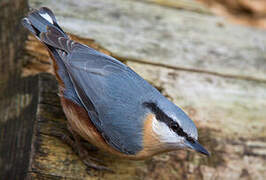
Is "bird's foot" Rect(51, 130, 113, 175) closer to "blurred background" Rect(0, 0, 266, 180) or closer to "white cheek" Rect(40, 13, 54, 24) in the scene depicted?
"blurred background" Rect(0, 0, 266, 180)

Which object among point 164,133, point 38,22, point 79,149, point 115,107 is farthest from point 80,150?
point 38,22

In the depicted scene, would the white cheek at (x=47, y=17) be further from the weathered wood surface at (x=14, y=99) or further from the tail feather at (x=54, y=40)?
the weathered wood surface at (x=14, y=99)

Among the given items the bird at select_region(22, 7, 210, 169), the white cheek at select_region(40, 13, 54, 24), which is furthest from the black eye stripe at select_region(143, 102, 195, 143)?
the white cheek at select_region(40, 13, 54, 24)

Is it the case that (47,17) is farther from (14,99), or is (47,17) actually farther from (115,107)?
(115,107)

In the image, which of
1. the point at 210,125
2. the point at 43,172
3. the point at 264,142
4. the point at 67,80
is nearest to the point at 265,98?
the point at 264,142

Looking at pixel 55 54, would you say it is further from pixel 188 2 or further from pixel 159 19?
pixel 188 2

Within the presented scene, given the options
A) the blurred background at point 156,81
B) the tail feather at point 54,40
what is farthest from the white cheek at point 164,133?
the tail feather at point 54,40
